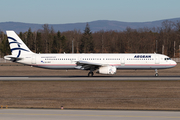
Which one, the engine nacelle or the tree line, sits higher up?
the tree line

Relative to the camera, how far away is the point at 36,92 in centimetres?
2870

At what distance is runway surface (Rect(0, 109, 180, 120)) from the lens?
634 inches

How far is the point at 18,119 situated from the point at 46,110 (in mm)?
3178

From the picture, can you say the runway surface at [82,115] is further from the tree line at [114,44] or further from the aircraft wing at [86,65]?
the tree line at [114,44]

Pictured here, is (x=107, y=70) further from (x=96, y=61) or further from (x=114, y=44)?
(x=114, y=44)

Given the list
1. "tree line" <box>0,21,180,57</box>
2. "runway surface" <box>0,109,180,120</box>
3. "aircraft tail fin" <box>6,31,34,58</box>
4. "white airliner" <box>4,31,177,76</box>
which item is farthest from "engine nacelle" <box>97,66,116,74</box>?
"tree line" <box>0,21,180,57</box>

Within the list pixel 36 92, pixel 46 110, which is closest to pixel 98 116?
pixel 46 110

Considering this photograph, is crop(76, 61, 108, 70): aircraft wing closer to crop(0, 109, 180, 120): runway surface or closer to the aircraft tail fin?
the aircraft tail fin

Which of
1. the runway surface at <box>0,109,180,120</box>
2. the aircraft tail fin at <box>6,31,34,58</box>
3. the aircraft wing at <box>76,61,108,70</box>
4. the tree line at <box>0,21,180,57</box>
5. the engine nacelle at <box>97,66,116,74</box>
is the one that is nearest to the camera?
the runway surface at <box>0,109,180,120</box>

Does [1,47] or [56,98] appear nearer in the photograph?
[56,98]

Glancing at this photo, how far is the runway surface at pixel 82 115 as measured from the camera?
634 inches

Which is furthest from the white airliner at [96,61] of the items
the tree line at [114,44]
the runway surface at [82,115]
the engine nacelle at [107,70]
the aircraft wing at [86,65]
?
the tree line at [114,44]

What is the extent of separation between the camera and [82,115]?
16906 mm

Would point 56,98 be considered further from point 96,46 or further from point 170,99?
point 96,46
